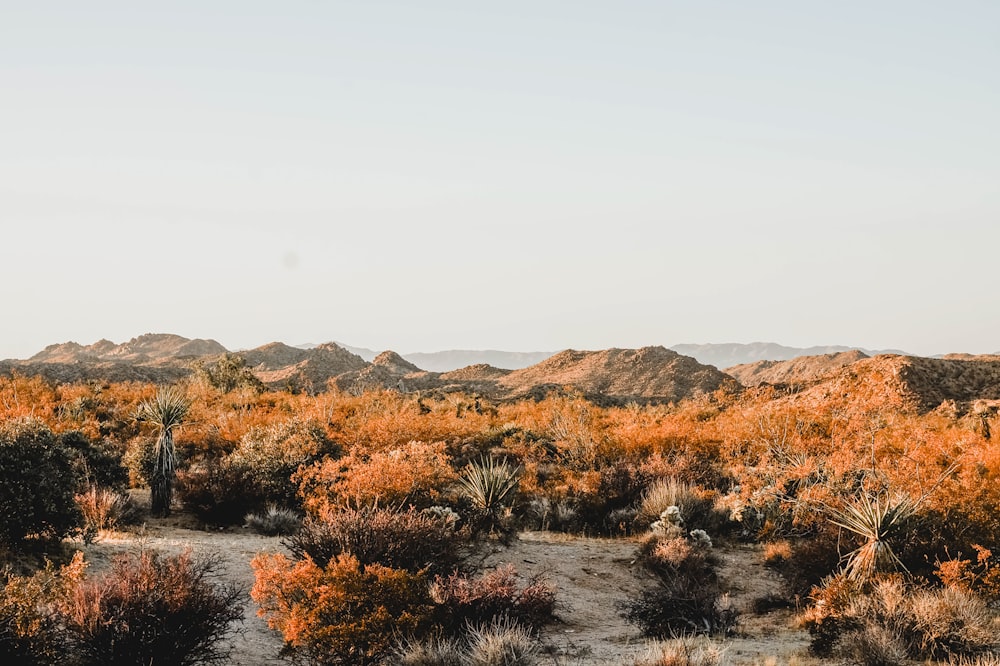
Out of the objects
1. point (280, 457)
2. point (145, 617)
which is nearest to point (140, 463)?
point (280, 457)

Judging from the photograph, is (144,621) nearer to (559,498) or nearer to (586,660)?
(586,660)

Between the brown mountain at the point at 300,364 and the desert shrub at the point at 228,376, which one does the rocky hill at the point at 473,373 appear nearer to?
the brown mountain at the point at 300,364

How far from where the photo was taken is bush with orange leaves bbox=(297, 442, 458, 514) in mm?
13367

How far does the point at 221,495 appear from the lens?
51.5 feet

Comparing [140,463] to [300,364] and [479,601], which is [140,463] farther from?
[300,364]

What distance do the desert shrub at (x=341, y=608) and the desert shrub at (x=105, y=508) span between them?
20.7 feet

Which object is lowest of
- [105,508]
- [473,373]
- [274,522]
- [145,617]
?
[274,522]

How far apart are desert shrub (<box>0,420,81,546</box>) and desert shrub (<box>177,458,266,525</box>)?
4.26 metres

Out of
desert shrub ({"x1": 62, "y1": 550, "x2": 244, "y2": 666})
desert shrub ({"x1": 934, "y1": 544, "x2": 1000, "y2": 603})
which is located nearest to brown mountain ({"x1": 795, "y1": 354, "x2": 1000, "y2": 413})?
desert shrub ({"x1": 934, "y1": 544, "x2": 1000, "y2": 603})

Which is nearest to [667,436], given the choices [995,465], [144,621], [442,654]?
[995,465]

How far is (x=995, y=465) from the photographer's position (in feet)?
41.5

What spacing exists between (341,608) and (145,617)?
Result: 1.88 m

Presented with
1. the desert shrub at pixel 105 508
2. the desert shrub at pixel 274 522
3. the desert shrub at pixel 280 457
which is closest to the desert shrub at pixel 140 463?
the desert shrub at pixel 280 457

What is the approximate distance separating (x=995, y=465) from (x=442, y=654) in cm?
1001
